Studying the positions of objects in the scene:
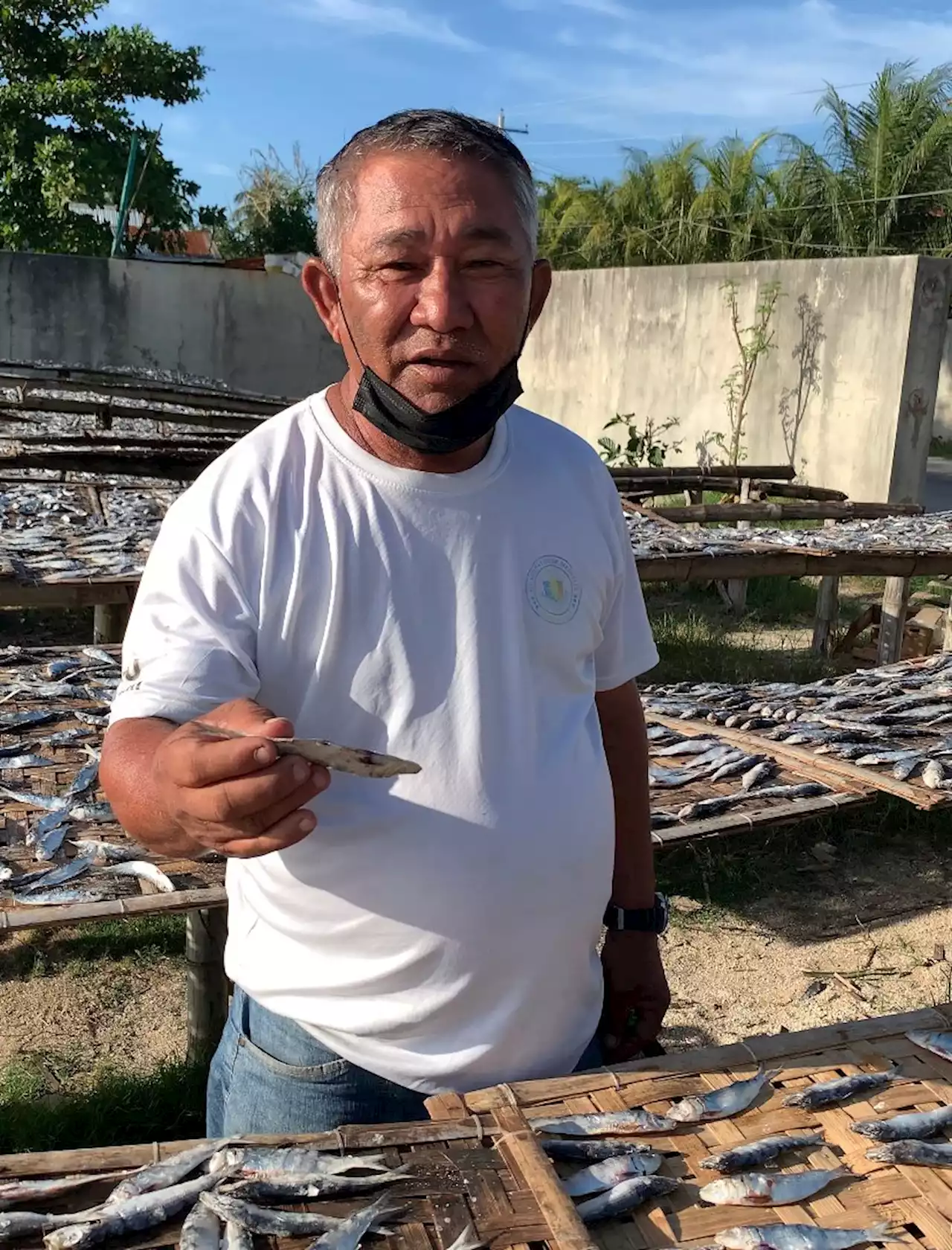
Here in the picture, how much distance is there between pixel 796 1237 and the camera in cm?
155

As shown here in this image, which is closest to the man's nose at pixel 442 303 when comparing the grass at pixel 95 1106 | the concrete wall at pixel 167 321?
the grass at pixel 95 1106

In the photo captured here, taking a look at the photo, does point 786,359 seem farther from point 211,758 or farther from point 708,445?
point 211,758

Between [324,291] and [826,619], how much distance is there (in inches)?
301

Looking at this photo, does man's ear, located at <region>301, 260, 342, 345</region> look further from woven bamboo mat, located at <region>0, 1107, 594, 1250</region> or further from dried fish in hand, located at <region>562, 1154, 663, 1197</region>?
dried fish in hand, located at <region>562, 1154, 663, 1197</region>

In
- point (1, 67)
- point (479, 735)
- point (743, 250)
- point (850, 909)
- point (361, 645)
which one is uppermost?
point (1, 67)

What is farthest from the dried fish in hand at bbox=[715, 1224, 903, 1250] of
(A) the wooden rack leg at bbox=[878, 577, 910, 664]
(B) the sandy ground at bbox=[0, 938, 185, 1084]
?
(A) the wooden rack leg at bbox=[878, 577, 910, 664]

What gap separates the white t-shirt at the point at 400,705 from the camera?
155cm

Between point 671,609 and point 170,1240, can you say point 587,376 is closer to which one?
point 671,609

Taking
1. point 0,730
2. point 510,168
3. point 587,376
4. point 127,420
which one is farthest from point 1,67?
point 510,168

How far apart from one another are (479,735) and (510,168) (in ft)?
2.73

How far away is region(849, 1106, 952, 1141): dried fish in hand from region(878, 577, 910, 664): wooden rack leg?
20.9ft

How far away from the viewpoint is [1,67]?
66.3 ft

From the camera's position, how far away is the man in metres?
1.56

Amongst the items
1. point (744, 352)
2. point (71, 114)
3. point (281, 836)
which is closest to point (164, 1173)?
point (281, 836)
